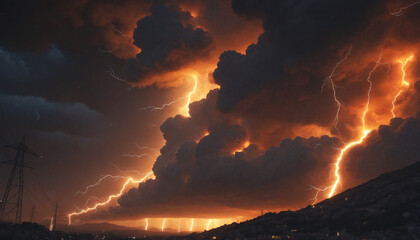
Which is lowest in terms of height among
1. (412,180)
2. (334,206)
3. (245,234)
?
(245,234)

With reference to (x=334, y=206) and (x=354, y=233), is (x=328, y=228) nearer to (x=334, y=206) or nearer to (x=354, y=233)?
(x=354, y=233)

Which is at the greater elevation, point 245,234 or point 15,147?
point 15,147

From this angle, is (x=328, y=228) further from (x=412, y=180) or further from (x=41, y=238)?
(x=41, y=238)

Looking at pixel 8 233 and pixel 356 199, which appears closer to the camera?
pixel 8 233

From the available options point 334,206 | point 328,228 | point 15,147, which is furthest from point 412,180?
point 15,147

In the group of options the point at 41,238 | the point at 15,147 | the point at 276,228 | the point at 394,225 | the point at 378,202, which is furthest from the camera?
the point at 276,228

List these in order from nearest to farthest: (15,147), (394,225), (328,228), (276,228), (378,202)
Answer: (15,147), (394,225), (328,228), (378,202), (276,228)

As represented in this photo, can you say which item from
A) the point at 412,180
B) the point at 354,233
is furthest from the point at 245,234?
the point at 412,180
